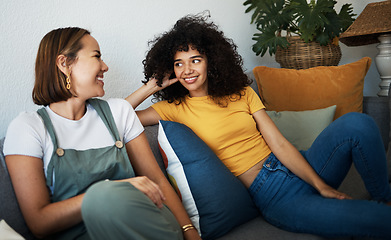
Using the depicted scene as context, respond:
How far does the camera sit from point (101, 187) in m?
0.88

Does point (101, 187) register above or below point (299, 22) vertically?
below

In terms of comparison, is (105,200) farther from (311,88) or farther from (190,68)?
(311,88)

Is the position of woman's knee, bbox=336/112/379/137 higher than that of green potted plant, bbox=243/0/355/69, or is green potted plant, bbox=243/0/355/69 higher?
green potted plant, bbox=243/0/355/69

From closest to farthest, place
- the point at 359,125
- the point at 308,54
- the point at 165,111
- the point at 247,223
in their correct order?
the point at 359,125
the point at 247,223
the point at 165,111
the point at 308,54

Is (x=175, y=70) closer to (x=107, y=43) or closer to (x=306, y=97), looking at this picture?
(x=107, y=43)

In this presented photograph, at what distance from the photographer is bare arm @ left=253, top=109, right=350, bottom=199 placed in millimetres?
1317

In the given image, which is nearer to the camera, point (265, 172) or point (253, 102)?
point (265, 172)

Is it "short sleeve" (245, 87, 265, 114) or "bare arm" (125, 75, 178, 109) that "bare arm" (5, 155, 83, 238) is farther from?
"short sleeve" (245, 87, 265, 114)

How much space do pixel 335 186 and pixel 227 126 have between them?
1.61 feet

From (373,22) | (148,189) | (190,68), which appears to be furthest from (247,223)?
(373,22)

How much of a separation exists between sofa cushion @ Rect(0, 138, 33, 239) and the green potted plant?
1741 mm

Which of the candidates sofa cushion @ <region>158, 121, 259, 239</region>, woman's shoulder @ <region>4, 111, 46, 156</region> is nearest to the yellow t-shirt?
sofa cushion @ <region>158, 121, 259, 239</region>

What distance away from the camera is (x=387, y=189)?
126 cm

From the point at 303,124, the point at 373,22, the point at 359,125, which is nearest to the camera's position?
the point at 359,125
